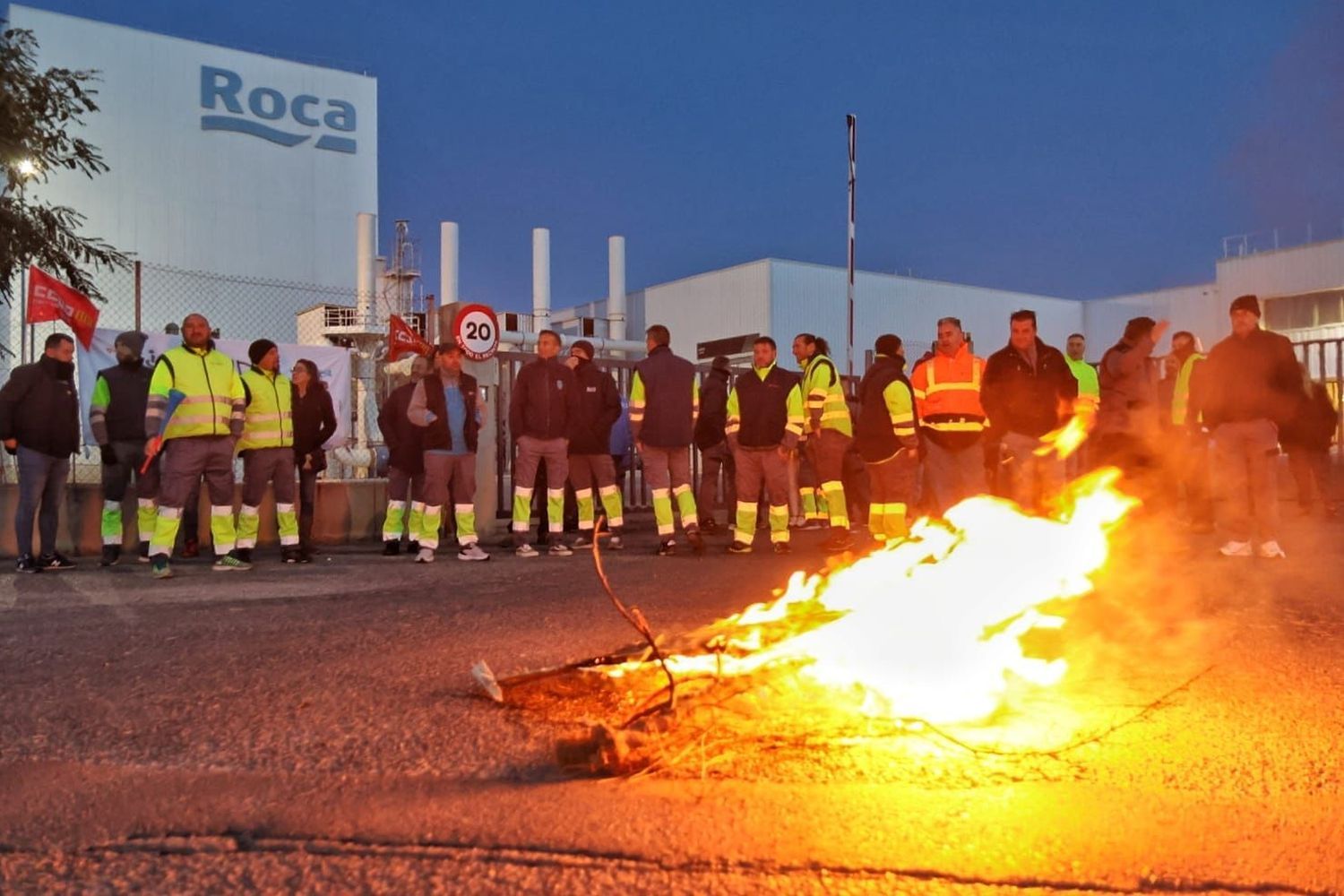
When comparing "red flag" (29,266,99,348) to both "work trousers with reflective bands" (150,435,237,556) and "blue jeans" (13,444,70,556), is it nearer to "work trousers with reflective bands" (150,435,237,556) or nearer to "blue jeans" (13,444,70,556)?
"blue jeans" (13,444,70,556)

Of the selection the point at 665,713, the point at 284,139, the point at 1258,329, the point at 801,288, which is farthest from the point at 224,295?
the point at 665,713

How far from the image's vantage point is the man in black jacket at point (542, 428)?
1008 cm

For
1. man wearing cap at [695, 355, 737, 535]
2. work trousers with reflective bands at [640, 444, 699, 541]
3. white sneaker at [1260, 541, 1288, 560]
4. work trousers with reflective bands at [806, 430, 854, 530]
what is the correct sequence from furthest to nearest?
man wearing cap at [695, 355, 737, 535] < work trousers with reflective bands at [806, 430, 854, 530] < work trousers with reflective bands at [640, 444, 699, 541] < white sneaker at [1260, 541, 1288, 560]

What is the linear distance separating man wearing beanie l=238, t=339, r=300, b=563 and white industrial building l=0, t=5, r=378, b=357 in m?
23.9

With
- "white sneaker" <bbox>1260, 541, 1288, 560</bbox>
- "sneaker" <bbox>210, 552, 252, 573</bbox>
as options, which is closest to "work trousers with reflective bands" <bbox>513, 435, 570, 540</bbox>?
"sneaker" <bbox>210, 552, 252, 573</bbox>

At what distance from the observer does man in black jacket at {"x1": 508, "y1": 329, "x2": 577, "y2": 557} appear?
33.1ft

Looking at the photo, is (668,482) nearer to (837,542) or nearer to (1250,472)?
(837,542)

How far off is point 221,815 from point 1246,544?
27.5ft

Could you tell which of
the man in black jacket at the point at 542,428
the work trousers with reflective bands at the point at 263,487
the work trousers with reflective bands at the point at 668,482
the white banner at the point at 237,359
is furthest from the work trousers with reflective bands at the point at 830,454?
the white banner at the point at 237,359

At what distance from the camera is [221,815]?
3.07 m

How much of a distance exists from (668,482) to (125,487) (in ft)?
16.3

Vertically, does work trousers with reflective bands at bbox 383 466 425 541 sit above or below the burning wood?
above

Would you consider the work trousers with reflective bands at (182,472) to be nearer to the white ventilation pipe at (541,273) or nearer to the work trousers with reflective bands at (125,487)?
the work trousers with reflective bands at (125,487)

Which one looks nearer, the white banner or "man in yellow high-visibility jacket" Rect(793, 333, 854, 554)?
"man in yellow high-visibility jacket" Rect(793, 333, 854, 554)
